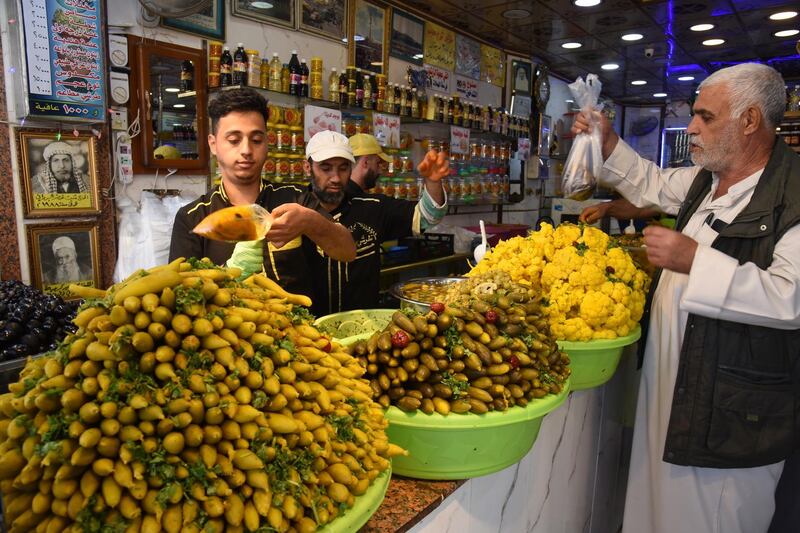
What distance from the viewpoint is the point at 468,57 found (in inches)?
257

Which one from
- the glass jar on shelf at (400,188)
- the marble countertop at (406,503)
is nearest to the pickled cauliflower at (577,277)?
the marble countertop at (406,503)

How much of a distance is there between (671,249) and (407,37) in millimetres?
4205

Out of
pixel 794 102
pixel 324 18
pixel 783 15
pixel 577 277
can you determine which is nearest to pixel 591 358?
pixel 577 277

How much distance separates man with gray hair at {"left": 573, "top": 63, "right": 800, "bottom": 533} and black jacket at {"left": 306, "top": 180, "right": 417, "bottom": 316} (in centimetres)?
135

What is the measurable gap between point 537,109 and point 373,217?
5.58 m

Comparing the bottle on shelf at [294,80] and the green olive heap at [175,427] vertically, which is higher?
the bottle on shelf at [294,80]

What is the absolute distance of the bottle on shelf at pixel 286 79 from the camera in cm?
402

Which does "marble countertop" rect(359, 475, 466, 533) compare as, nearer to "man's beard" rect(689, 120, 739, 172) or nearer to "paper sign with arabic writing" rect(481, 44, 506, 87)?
"man's beard" rect(689, 120, 739, 172)

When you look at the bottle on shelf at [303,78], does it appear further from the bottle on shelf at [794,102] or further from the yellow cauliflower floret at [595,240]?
the bottle on shelf at [794,102]

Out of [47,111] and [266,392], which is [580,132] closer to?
[266,392]

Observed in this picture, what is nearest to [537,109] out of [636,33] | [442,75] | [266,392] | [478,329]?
[636,33]

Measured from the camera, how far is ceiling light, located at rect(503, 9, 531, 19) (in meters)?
5.53

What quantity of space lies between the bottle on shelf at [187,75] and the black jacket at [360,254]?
4.16 ft

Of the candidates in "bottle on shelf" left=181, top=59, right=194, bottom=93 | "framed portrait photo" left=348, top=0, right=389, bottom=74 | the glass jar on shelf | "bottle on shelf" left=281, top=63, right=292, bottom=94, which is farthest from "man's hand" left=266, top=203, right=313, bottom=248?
"framed portrait photo" left=348, top=0, right=389, bottom=74
